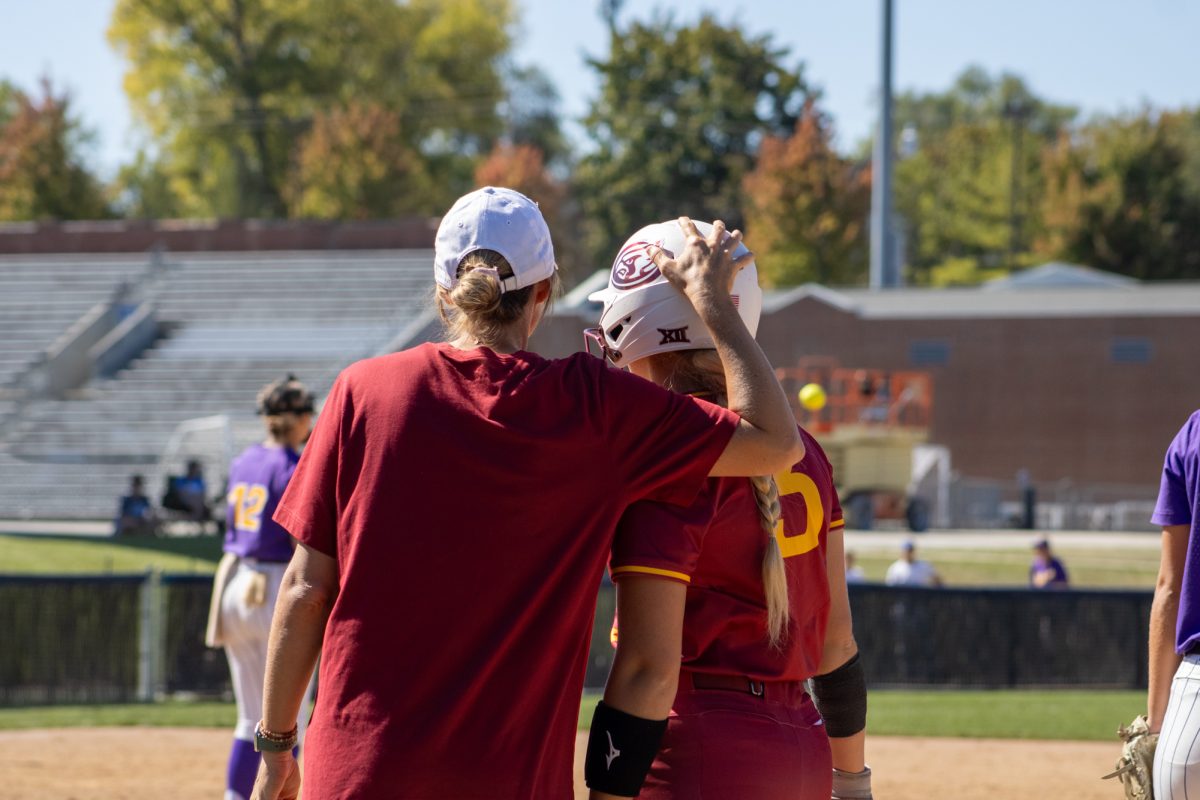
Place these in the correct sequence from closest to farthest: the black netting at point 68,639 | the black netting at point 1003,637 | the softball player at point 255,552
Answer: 1. the softball player at point 255,552
2. the black netting at point 68,639
3. the black netting at point 1003,637

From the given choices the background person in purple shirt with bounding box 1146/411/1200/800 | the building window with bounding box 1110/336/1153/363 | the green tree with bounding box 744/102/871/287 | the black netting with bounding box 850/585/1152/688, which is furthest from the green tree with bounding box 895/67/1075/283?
the background person in purple shirt with bounding box 1146/411/1200/800

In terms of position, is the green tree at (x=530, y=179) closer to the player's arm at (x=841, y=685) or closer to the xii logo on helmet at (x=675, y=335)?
the player's arm at (x=841, y=685)

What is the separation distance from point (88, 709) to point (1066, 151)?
48.8m

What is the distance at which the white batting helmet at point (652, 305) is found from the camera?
3.10 meters

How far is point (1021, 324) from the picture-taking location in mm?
42000

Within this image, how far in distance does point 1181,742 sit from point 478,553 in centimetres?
223

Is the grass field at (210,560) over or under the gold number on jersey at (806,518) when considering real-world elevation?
A: under

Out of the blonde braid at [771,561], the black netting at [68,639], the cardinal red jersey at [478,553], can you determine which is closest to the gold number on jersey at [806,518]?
the blonde braid at [771,561]

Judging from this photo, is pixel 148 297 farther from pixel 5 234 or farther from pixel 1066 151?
pixel 1066 151

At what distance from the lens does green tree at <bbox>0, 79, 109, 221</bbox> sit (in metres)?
52.8

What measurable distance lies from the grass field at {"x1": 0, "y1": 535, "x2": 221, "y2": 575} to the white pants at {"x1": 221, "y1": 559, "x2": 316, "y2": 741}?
13.7 meters

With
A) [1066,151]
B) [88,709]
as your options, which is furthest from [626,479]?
[1066,151]

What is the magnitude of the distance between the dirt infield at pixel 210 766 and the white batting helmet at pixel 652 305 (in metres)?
7.47

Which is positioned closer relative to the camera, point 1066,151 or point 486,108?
point 1066,151
